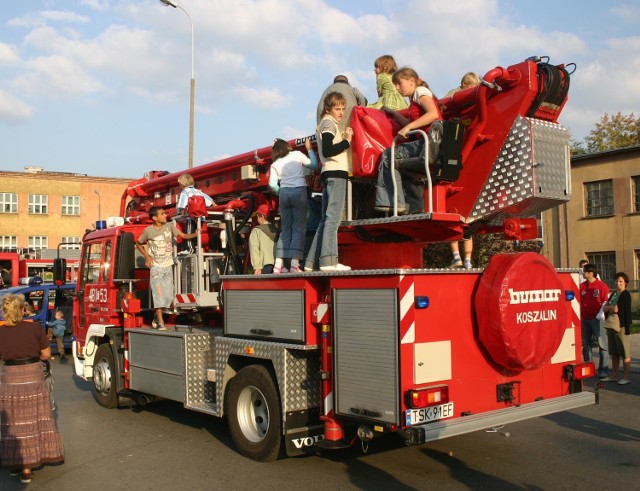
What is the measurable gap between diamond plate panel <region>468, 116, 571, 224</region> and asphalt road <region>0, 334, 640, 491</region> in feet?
7.83

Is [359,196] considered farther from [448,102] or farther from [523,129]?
[523,129]

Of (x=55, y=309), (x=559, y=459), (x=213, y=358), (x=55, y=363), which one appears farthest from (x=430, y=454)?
(x=55, y=309)

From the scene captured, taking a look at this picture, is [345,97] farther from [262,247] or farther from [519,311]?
[519,311]

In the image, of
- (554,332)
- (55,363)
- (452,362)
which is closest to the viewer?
(452,362)

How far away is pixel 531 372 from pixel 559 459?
1.11m

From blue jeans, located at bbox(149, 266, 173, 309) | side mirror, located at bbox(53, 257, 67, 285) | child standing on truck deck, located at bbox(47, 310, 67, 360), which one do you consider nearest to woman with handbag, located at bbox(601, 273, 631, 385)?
blue jeans, located at bbox(149, 266, 173, 309)

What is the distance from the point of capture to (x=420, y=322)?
5293mm

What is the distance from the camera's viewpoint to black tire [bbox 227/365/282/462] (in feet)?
20.7

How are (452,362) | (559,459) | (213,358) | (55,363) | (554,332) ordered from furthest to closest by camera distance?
(55,363), (213,358), (559,459), (554,332), (452,362)

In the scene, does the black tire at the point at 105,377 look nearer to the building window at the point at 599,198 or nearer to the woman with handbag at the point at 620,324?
the woman with handbag at the point at 620,324

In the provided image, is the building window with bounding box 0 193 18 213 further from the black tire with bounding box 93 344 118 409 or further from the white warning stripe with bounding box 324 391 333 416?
the white warning stripe with bounding box 324 391 333 416

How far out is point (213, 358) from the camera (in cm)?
765

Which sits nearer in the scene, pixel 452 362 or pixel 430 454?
pixel 452 362

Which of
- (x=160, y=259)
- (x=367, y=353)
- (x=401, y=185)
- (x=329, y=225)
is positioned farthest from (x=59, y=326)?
(x=367, y=353)
